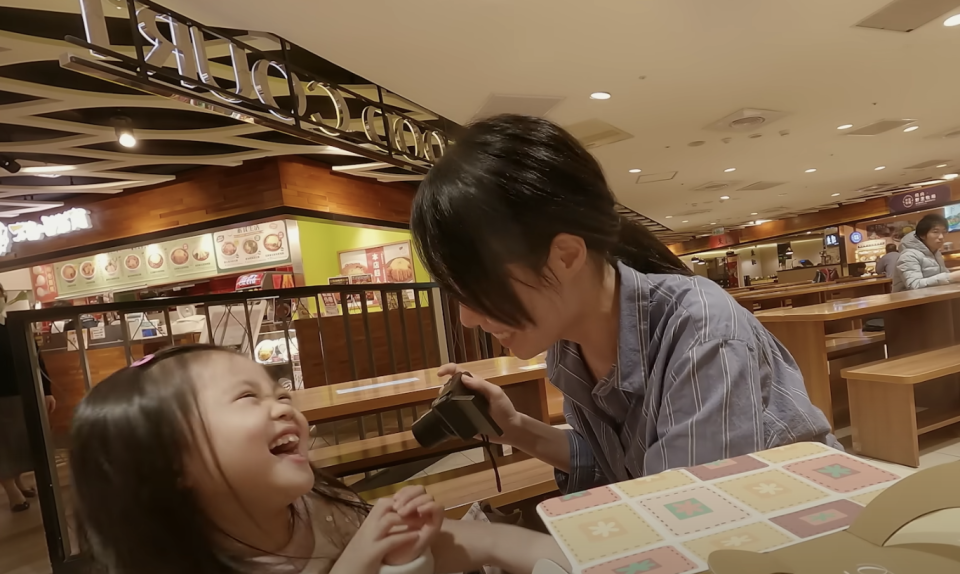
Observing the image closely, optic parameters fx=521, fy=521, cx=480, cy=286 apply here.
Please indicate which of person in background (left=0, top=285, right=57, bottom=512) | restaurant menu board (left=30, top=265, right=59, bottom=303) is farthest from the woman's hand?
restaurant menu board (left=30, top=265, right=59, bottom=303)

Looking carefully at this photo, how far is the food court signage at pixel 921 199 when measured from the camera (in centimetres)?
1330

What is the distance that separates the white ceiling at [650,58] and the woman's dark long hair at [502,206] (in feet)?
4.76

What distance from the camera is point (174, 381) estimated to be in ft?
2.66

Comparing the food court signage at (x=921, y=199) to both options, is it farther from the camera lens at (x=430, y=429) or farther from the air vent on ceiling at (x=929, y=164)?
the camera lens at (x=430, y=429)

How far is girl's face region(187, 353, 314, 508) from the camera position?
2.54ft

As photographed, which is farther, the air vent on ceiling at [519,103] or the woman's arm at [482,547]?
the air vent on ceiling at [519,103]

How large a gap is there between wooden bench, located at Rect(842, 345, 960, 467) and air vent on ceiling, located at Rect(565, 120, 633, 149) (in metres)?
3.24

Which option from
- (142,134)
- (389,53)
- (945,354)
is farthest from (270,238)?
(945,354)

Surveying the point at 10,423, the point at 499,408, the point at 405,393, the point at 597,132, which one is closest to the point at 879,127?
the point at 597,132

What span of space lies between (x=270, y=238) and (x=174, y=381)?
5.96m

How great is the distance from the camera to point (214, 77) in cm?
319

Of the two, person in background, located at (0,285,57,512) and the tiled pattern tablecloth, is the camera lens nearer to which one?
the tiled pattern tablecloth

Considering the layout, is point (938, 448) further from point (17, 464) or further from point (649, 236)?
point (17, 464)

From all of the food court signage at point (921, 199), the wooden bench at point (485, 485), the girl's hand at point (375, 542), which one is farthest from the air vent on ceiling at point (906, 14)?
the food court signage at point (921, 199)
